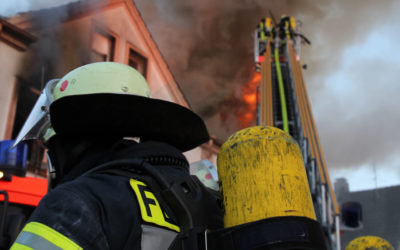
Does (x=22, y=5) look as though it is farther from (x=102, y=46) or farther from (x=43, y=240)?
(x=43, y=240)

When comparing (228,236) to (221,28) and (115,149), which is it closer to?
(115,149)

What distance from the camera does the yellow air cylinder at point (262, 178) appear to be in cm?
110

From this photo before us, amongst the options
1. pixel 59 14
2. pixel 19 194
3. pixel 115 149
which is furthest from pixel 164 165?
pixel 59 14

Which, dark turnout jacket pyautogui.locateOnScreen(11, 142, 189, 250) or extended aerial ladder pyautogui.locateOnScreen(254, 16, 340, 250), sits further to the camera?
extended aerial ladder pyautogui.locateOnScreen(254, 16, 340, 250)

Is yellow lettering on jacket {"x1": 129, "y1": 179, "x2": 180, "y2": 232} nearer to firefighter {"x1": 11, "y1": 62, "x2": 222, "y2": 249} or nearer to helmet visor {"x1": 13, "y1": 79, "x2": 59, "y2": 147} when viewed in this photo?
firefighter {"x1": 11, "y1": 62, "x2": 222, "y2": 249}

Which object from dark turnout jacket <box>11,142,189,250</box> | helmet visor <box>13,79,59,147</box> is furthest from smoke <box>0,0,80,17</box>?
dark turnout jacket <box>11,142,189,250</box>

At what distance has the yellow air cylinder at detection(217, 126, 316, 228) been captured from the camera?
3.61 feet

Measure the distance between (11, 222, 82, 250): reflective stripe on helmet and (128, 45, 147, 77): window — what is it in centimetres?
1074

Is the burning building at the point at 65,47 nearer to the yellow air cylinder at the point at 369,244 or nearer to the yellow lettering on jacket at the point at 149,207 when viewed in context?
the yellow air cylinder at the point at 369,244

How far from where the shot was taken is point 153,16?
13281 mm

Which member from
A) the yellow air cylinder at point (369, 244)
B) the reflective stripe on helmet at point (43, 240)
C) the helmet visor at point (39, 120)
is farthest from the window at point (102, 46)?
the reflective stripe on helmet at point (43, 240)

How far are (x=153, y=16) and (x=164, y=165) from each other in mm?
12764

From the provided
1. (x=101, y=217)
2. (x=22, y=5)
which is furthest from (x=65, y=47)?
(x=101, y=217)

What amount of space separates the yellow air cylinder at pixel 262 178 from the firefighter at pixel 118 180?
A: 11 centimetres
